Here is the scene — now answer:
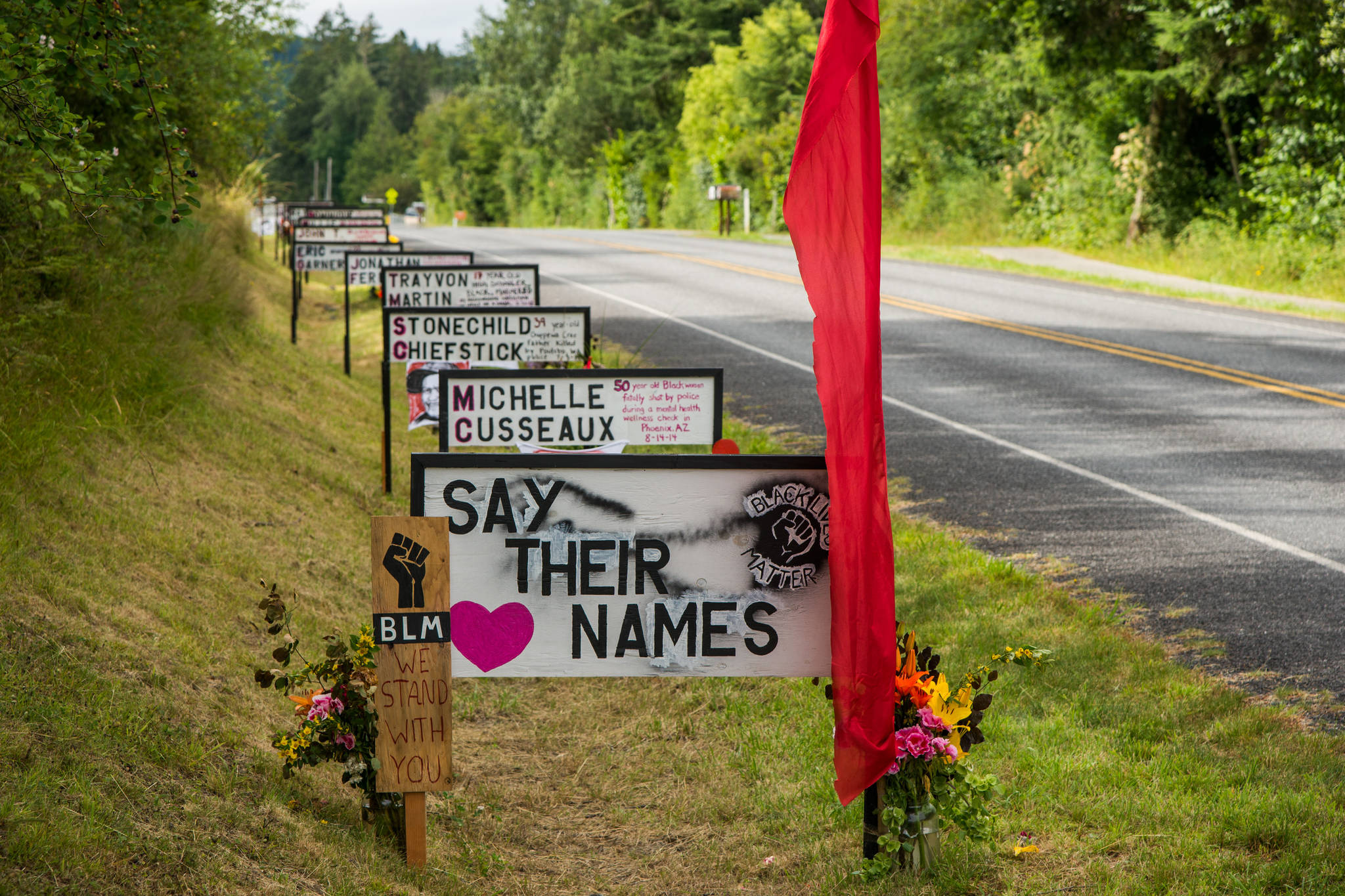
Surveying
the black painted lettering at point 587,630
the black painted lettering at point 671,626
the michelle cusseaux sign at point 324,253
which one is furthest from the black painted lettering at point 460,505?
the michelle cusseaux sign at point 324,253

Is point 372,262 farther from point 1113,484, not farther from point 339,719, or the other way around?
point 339,719

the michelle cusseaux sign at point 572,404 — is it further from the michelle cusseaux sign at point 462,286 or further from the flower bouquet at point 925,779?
the michelle cusseaux sign at point 462,286

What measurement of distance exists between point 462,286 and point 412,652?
655 cm

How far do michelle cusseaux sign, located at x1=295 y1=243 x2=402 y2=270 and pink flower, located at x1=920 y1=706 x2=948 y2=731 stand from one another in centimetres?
1245

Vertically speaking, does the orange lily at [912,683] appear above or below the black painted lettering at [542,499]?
below

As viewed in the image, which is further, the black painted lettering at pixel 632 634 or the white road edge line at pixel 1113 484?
the white road edge line at pixel 1113 484

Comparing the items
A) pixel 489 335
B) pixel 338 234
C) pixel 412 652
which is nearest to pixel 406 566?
pixel 412 652

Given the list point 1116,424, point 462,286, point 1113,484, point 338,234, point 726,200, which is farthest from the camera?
point 726,200

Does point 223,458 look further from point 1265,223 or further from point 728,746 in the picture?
point 1265,223

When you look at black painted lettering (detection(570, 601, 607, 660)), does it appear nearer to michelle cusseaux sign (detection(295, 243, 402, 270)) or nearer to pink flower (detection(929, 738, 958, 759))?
pink flower (detection(929, 738, 958, 759))

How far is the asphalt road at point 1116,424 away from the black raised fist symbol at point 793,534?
251 cm

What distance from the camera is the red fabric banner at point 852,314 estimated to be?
10.6 ft

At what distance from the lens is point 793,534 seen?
3.51m

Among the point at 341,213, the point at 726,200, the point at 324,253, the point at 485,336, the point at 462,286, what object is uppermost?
the point at 726,200
